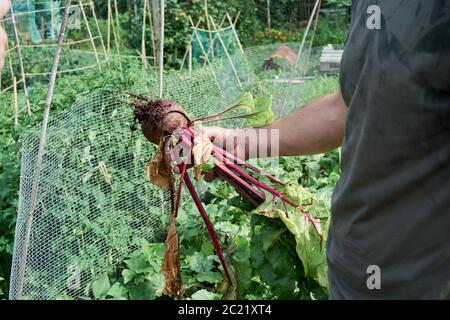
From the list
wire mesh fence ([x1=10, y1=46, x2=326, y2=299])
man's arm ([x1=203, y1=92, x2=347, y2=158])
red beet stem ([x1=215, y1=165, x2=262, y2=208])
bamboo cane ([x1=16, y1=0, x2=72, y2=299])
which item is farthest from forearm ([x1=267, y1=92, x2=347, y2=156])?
bamboo cane ([x1=16, y1=0, x2=72, y2=299])

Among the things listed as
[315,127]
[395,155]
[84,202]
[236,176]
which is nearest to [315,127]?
[315,127]

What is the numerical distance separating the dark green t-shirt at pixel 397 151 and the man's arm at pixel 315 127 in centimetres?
29

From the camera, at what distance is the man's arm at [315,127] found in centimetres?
181

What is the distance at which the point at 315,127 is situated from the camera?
6.14 feet

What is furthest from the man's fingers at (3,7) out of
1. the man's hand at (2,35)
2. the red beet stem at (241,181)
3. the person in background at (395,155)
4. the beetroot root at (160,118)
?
the person in background at (395,155)

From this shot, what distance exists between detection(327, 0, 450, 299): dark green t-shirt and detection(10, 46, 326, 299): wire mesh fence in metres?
1.87

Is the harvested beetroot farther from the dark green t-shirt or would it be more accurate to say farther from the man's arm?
the dark green t-shirt

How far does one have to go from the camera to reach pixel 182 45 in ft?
34.2

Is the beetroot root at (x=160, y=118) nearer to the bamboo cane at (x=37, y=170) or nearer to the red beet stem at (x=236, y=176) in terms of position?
the red beet stem at (x=236, y=176)

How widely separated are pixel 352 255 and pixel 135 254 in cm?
252
